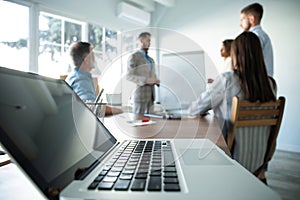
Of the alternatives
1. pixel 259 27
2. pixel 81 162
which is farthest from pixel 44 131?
pixel 259 27

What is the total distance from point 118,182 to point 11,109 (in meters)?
0.18

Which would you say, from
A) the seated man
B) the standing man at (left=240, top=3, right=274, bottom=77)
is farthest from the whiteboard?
the standing man at (left=240, top=3, right=274, bottom=77)

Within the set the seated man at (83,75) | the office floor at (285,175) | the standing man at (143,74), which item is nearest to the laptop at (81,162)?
the seated man at (83,75)

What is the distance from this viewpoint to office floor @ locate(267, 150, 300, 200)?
1.84 metres

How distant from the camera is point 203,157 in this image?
475 millimetres

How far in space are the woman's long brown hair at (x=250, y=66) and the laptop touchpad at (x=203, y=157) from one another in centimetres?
74

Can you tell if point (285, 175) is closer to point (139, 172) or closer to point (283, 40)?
point (283, 40)

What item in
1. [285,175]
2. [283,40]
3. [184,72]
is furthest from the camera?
[283,40]

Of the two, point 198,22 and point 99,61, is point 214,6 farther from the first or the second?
point 99,61

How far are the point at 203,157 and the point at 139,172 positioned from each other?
177mm

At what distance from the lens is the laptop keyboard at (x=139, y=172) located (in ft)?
0.99

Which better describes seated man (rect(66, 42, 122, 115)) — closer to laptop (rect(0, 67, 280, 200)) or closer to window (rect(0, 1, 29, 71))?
laptop (rect(0, 67, 280, 200))

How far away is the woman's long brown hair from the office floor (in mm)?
846

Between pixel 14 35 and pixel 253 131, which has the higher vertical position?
pixel 14 35
